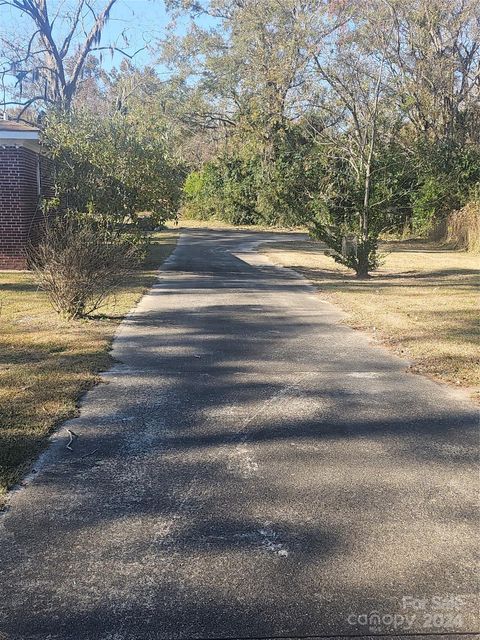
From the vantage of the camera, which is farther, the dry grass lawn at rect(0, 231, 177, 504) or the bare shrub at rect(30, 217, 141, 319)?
the bare shrub at rect(30, 217, 141, 319)

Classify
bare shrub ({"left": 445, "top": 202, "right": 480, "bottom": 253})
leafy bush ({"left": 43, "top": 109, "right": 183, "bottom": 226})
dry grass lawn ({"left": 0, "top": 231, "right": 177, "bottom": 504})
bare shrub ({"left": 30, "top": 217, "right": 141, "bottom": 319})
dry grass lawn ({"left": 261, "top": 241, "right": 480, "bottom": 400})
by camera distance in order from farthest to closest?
bare shrub ({"left": 445, "top": 202, "right": 480, "bottom": 253}) → leafy bush ({"left": 43, "top": 109, "right": 183, "bottom": 226}) → bare shrub ({"left": 30, "top": 217, "right": 141, "bottom": 319}) → dry grass lawn ({"left": 261, "top": 241, "right": 480, "bottom": 400}) → dry grass lawn ({"left": 0, "top": 231, "right": 177, "bottom": 504})

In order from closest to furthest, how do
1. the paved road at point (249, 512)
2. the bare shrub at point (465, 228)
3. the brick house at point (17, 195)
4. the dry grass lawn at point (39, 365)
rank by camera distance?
the paved road at point (249, 512) < the dry grass lawn at point (39, 365) < the brick house at point (17, 195) < the bare shrub at point (465, 228)

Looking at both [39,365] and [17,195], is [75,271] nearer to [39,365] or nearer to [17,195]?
[39,365]

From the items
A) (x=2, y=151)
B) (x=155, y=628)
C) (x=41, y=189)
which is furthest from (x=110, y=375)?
(x=41, y=189)

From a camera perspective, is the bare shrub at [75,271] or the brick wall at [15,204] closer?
the bare shrub at [75,271]

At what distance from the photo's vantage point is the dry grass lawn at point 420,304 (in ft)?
22.7

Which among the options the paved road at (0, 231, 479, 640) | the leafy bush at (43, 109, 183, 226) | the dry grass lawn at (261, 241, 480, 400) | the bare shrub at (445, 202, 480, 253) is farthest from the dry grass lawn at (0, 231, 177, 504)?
the bare shrub at (445, 202, 480, 253)

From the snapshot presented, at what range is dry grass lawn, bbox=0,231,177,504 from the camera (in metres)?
4.36

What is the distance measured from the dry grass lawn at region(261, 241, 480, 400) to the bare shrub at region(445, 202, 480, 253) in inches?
74.0

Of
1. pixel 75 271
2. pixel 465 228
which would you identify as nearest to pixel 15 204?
pixel 75 271

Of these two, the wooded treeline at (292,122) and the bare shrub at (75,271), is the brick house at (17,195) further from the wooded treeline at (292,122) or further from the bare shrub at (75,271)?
the bare shrub at (75,271)

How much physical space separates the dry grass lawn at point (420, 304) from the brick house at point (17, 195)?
6950 mm

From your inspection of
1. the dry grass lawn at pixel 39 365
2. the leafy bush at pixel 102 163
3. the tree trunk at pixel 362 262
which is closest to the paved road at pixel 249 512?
the dry grass lawn at pixel 39 365

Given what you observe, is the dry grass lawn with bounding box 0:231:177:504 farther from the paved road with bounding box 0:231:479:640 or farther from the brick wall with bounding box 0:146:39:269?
the brick wall with bounding box 0:146:39:269
